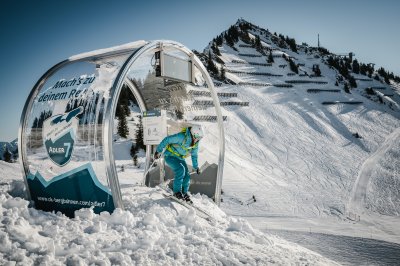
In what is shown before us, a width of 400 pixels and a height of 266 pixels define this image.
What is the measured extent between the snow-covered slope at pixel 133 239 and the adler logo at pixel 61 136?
869 millimetres

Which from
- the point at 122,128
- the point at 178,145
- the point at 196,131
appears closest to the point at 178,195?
the point at 178,145

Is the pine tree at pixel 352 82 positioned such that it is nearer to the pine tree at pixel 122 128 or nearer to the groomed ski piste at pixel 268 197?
the groomed ski piste at pixel 268 197

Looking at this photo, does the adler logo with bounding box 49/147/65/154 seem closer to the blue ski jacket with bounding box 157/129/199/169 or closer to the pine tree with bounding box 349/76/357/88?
the blue ski jacket with bounding box 157/129/199/169

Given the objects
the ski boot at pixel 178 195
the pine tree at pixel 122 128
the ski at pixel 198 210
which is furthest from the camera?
the pine tree at pixel 122 128

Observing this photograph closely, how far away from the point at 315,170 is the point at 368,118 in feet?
55.2

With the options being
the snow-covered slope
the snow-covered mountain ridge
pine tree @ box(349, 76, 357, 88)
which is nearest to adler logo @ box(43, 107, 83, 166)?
the snow-covered slope

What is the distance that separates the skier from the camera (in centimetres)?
585

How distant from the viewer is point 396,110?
35.7m

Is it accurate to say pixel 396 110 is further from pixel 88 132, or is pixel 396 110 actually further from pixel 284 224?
pixel 88 132

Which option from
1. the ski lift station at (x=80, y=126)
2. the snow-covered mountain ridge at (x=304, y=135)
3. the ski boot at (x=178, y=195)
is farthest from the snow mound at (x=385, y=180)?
the ski lift station at (x=80, y=126)

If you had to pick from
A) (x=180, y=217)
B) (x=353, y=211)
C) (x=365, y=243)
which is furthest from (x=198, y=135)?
(x=353, y=211)

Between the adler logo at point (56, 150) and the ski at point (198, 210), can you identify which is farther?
the ski at point (198, 210)

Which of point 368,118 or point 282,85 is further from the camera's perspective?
point 282,85

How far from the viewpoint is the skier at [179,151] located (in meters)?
5.85
